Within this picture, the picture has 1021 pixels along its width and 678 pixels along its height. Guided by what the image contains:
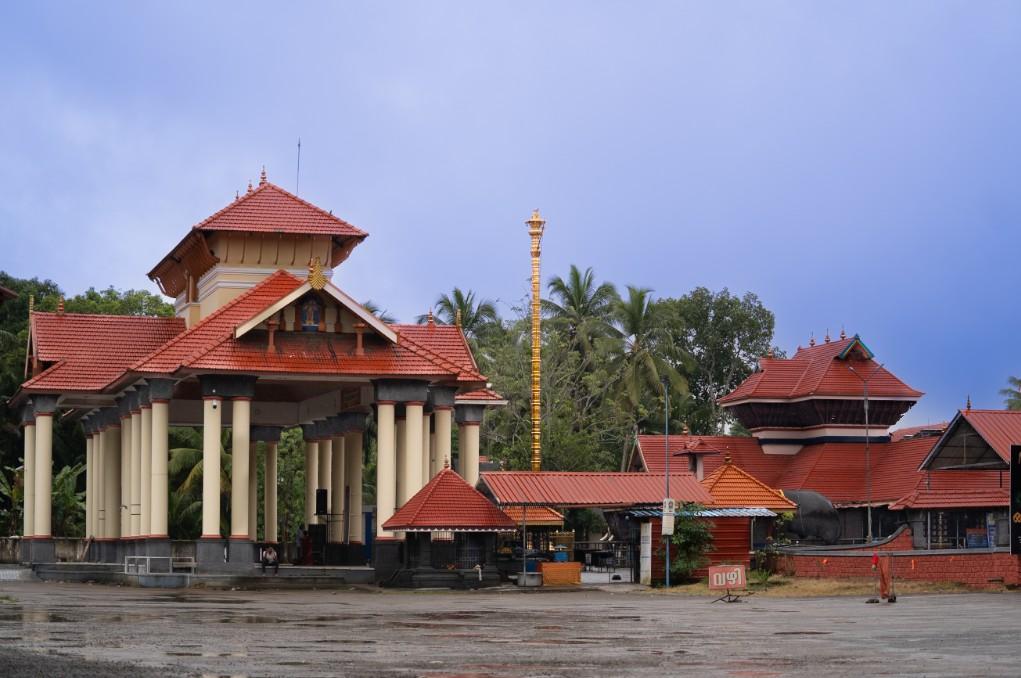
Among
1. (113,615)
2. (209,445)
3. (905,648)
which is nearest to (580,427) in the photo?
(209,445)

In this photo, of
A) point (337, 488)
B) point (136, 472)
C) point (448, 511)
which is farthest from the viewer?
point (337, 488)

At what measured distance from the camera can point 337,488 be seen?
50812mm

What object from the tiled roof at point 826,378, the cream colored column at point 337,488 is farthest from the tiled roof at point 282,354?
the tiled roof at point 826,378

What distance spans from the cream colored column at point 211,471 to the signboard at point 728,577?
12.3m

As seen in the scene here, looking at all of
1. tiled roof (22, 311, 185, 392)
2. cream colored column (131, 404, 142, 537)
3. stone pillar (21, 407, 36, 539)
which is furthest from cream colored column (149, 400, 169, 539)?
stone pillar (21, 407, 36, 539)

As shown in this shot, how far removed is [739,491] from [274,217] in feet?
49.9

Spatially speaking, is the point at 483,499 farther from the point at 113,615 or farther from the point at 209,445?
the point at 113,615

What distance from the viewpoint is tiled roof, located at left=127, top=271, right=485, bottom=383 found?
3972 centimetres

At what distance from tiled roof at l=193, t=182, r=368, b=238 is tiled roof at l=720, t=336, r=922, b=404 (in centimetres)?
2507

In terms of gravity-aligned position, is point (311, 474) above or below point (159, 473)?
below

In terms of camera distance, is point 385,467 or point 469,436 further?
point 469,436

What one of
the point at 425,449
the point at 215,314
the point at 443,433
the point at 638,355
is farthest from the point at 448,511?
the point at 638,355

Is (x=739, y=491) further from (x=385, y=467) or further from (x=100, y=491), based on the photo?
(x=100, y=491)

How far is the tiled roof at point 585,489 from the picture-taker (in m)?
41.1
